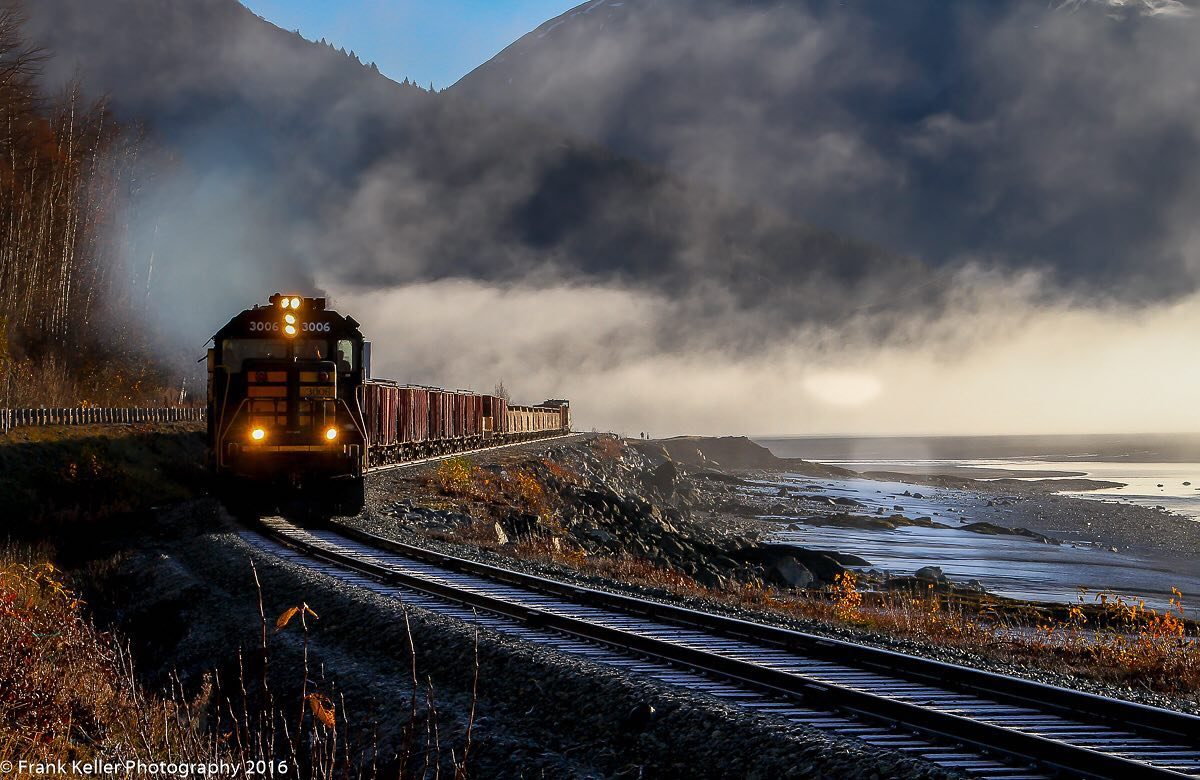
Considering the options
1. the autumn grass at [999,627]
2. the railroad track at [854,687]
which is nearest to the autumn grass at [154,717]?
the railroad track at [854,687]

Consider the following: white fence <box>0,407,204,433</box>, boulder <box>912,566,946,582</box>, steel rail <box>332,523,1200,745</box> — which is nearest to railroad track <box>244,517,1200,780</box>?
steel rail <box>332,523,1200,745</box>

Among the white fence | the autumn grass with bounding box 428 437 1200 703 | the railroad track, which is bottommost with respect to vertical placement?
the autumn grass with bounding box 428 437 1200 703

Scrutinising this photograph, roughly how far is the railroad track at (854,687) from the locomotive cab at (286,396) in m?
5.49

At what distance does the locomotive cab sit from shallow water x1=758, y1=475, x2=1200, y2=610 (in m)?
20.8

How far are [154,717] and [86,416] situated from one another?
1161 inches

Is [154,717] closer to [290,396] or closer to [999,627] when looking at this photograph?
[290,396]

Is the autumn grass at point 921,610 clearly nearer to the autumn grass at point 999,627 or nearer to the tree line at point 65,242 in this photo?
the autumn grass at point 999,627

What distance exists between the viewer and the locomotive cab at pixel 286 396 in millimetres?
17609

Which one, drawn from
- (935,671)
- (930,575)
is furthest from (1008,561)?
(935,671)

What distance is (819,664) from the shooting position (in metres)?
8.88

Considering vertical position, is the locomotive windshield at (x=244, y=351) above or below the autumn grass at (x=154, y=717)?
above

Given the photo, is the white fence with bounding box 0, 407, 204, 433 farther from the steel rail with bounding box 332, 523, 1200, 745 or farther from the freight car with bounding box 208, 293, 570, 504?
the steel rail with bounding box 332, 523, 1200, 745

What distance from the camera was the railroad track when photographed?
244 inches

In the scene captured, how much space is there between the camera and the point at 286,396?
17.8 m
